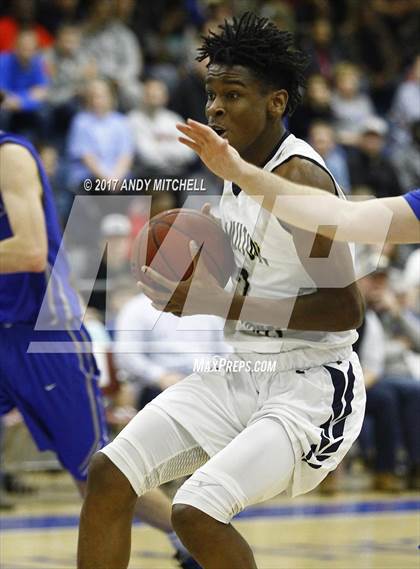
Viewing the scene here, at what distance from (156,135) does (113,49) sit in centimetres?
128

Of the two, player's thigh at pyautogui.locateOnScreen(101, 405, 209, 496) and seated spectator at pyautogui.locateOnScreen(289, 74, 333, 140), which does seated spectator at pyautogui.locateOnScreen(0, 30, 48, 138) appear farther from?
player's thigh at pyautogui.locateOnScreen(101, 405, 209, 496)

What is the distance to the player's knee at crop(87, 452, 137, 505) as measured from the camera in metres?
3.71

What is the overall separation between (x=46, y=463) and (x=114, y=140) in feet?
10.6

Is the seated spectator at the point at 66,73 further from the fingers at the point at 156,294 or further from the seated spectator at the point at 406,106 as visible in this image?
the fingers at the point at 156,294

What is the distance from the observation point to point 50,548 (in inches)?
240

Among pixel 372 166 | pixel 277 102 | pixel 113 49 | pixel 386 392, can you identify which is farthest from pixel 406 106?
pixel 277 102

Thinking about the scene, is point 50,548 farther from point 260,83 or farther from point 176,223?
Result: point 260,83

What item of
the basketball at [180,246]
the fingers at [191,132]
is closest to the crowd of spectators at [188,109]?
the basketball at [180,246]

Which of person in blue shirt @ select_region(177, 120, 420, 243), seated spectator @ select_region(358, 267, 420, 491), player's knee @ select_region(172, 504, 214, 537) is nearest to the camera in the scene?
person in blue shirt @ select_region(177, 120, 420, 243)

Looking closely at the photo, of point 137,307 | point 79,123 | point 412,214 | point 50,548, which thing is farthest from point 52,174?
point 412,214

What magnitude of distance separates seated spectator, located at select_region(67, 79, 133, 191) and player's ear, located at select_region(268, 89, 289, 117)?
6399mm

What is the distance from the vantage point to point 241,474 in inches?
138

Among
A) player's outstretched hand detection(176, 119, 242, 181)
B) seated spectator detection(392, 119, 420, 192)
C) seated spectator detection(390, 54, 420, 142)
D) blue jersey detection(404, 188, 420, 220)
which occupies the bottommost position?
seated spectator detection(392, 119, 420, 192)

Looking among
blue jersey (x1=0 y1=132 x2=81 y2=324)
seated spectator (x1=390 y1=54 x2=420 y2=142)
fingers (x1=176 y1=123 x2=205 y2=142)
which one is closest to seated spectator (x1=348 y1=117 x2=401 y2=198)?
seated spectator (x1=390 y1=54 x2=420 y2=142)
